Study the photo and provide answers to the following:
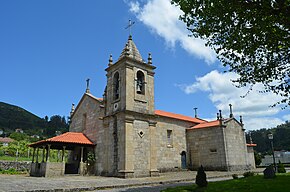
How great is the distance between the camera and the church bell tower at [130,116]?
62.4ft

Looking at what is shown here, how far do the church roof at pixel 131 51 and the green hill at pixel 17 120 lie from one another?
122471 mm

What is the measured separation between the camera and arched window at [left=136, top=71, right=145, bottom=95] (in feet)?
70.8

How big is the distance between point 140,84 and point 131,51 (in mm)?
3252

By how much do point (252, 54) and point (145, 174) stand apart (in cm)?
1258

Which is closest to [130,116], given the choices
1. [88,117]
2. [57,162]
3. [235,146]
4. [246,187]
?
[88,117]

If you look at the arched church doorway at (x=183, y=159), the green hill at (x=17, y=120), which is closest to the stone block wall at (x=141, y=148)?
the arched church doorway at (x=183, y=159)

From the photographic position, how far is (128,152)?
18719mm

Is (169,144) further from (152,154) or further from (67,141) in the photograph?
(67,141)

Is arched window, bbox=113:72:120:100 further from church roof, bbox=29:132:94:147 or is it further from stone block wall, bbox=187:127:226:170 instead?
stone block wall, bbox=187:127:226:170

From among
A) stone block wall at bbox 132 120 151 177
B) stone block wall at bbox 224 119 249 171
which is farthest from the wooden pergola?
stone block wall at bbox 224 119 249 171

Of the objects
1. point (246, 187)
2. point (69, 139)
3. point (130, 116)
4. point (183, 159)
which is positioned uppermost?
point (130, 116)

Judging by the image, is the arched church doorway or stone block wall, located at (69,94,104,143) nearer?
stone block wall, located at (69,94,104,143)

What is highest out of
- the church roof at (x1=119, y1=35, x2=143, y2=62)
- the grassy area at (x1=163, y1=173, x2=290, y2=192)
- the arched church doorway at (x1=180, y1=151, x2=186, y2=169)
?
the church roof at (x1=119, y1=35, x2=143, y2=62)

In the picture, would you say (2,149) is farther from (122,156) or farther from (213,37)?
(213,37)
